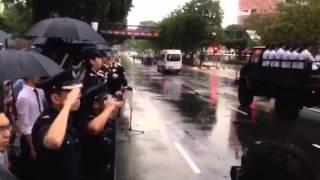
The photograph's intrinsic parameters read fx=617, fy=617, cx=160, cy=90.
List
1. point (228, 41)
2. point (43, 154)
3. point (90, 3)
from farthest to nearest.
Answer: point (228, 41) → point (90, 3) → point (43, 154)

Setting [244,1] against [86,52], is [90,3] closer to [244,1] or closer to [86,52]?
[86,52]

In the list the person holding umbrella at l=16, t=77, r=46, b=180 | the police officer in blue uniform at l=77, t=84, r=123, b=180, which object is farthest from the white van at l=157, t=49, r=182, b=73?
the police officer in blue uniform at l=77, t=84, r=123, b=180

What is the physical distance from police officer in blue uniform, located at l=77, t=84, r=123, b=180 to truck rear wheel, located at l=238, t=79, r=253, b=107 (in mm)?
15486

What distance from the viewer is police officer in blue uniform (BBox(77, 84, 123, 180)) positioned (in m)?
4.79

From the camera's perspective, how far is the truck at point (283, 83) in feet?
54.9

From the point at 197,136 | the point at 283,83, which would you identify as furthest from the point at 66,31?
the point at 283,83

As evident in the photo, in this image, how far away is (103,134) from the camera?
5.16 metres

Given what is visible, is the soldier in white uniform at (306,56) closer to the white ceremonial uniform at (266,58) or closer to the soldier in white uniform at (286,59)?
the soldier in white uniform at (286,59)

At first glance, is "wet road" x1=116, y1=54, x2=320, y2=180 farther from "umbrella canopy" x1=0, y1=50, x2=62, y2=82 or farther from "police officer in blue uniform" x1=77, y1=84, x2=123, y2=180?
"umbrella canopy" x1=0, y1=50, x2=62, y2=82

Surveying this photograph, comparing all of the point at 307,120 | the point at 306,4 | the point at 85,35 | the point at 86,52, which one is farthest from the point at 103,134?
the point at 306,4

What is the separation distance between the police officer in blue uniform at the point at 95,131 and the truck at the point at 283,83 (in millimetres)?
11951

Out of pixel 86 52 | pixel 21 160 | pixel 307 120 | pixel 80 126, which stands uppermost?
pixel 86 52

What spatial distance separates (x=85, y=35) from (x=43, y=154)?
433cm

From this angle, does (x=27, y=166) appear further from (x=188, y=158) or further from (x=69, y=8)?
(x=69, y=8)
